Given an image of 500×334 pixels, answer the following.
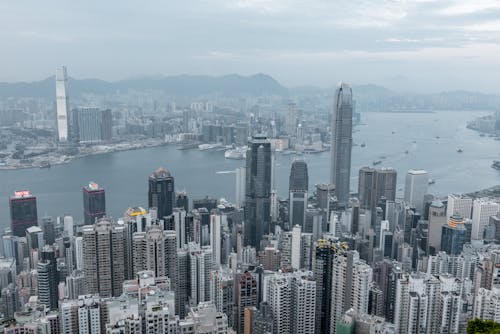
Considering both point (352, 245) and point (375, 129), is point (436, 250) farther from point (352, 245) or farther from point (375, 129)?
point (375, 129)

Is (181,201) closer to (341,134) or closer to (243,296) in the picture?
(243,296)

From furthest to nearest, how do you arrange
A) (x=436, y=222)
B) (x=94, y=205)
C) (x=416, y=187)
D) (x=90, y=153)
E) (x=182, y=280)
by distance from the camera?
(x=90, y=153)
(x=416, y=187)
(x=94, y=205)
(x=436, y=222)
(x=182, y=280)

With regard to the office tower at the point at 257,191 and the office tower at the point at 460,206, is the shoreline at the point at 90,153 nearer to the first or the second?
the office tower at the point at 257,191

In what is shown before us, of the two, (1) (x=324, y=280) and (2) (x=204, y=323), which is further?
(1) (x=324, y=280)

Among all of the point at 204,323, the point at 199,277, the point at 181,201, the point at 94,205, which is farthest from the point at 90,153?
the point at 204,323

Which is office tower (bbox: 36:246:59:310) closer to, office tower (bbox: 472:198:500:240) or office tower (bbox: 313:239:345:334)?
office tower (bbox: 313:239:345:334)

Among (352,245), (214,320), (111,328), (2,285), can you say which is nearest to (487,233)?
(352,245)

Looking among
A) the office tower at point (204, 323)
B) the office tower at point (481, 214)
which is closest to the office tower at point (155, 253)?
the office tower at point (204, 323)
